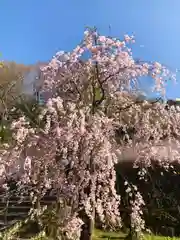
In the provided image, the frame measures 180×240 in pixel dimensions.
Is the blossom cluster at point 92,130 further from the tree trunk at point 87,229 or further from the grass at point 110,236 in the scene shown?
the grass at point 110,236

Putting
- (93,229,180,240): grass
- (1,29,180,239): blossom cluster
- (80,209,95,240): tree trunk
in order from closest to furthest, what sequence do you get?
(1,29,180,239): blossom cluster, (80,209,95,240): tree trunk, (93,229,180,240): grass

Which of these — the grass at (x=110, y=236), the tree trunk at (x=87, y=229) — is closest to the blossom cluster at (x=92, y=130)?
the tree trunk at (x=87, y=229)

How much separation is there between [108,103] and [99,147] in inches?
35.1

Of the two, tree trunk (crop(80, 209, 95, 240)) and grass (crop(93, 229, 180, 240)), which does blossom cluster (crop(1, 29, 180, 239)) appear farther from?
grass (crop(93, 229, 180, 240))

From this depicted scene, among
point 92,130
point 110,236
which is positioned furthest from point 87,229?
point 110,236

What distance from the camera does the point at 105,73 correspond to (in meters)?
5.36

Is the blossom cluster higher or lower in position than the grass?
higher

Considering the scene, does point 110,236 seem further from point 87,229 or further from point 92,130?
point 92,130

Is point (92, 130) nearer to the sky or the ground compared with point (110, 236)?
nearer to the sky

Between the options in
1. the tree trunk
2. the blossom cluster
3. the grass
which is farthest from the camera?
the grass

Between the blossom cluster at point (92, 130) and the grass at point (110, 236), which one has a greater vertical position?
the blossom cluster at point (92, 130)

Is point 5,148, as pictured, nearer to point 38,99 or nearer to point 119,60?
point 38,99

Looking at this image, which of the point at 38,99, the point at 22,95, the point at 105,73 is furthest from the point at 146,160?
the point at 22,95

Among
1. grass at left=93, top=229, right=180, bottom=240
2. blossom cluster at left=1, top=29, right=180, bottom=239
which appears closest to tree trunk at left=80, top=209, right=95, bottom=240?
blossom cluster at left=1, top=29, right=180, bottom=239
